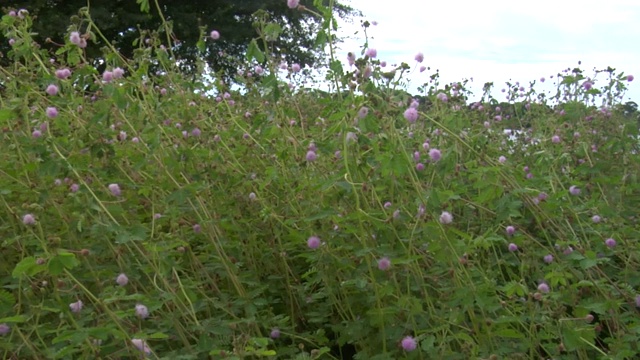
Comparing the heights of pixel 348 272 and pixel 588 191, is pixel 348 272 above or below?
above

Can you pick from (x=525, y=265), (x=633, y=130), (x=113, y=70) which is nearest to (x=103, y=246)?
(x=113, y=70)

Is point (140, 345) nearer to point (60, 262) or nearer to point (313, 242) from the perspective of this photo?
point (60, 262)

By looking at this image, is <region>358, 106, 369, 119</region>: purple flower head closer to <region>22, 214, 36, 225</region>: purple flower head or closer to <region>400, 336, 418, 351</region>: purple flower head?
<region>400, 336, 418, 351</region>: purple flower head

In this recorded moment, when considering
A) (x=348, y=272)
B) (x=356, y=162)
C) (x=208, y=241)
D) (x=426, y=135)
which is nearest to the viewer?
(x=356, y=162)

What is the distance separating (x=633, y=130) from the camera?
3891 millimetres

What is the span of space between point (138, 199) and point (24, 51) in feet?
2.31

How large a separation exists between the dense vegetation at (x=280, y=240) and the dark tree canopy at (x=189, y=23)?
10.6 metres

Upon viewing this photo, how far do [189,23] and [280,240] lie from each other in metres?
14.0

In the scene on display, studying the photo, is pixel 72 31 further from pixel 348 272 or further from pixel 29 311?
pixel 348 272

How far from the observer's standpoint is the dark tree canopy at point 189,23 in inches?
563

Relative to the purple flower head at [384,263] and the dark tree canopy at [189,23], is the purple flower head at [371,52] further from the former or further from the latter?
the dark tree canopy at [189,23]

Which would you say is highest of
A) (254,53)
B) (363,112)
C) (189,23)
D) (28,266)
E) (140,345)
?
(254,53)

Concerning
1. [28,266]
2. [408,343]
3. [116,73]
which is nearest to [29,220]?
[28,266]

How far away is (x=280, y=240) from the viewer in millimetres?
2900
